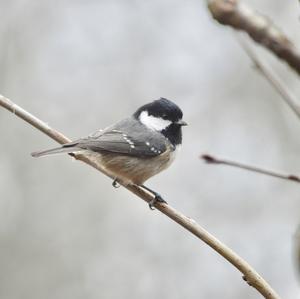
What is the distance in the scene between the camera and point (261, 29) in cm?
79

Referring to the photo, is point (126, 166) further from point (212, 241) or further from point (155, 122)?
point (212, 241)

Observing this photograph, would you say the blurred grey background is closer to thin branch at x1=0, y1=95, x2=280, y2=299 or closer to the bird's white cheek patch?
the bird's white cheek patch

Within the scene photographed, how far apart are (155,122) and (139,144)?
0.21 meters

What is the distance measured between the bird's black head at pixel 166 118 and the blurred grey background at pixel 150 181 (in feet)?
8.89

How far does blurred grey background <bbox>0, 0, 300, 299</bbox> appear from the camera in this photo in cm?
632

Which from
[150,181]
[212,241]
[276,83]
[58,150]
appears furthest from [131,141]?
[150,181]

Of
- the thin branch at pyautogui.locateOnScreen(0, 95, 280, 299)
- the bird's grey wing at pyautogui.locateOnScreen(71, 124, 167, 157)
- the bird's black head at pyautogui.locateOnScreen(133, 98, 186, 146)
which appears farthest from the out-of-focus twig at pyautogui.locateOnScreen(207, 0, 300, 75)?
the bird's black head at pyautogui.locateOnScreen(133, 98, 186, 146)

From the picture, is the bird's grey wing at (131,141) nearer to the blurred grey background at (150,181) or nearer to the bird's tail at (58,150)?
the bird's tail at (58,150)

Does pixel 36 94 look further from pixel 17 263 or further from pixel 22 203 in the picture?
pixel 17 263

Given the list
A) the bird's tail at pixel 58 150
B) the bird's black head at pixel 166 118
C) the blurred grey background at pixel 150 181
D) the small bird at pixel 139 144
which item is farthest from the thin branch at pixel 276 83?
the blurred grey background at pixel 150 181

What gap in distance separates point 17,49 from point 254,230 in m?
3.34

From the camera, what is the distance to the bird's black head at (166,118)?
3.68 m

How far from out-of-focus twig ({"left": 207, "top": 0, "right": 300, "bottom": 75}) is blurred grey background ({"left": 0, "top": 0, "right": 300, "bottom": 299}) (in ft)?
17.1

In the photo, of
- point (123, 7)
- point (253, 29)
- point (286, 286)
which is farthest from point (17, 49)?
point (253, 29)
